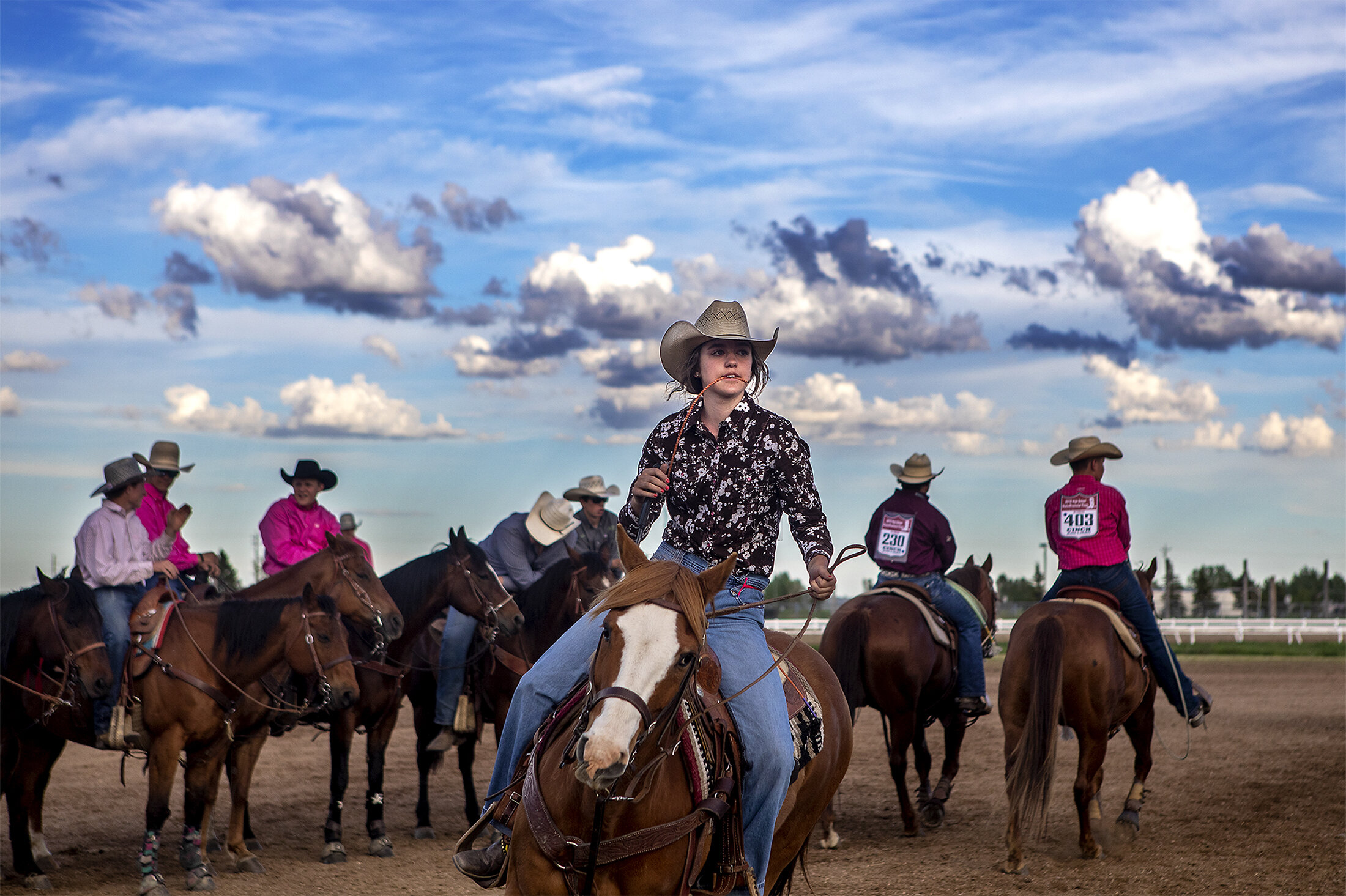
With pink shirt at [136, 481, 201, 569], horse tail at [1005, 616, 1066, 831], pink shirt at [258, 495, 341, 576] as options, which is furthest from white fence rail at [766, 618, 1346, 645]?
pink shirt at [136, 481, 201, 569]

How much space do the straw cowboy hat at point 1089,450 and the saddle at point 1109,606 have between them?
109cm

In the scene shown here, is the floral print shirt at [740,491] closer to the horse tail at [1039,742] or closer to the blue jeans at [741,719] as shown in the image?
the blue jeans at [741,719]

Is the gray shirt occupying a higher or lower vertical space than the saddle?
higher

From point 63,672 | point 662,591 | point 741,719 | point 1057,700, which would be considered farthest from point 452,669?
point 662,591

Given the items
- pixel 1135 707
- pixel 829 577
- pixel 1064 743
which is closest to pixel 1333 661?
pixel 1064 743

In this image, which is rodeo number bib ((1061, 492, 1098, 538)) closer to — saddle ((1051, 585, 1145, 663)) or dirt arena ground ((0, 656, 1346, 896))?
saddle ((1051, 585, 1145, 663))

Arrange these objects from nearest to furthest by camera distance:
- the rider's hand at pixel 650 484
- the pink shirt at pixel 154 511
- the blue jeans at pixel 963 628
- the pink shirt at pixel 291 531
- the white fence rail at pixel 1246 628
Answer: the rider's hand at pixel 650 484 < the pink shirt at pixel 154 511 < the blue jeans at pixel 963 628 < the pink shirt at pixel 291 531 < the white fence rail at pixel 1246 628

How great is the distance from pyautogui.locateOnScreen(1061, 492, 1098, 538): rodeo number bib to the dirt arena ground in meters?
2.55

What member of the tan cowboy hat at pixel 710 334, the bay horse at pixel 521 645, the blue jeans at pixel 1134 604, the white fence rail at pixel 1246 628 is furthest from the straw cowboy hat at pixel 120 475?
the white fence rail at pixel 1246 628

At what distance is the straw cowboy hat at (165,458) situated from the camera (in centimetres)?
953

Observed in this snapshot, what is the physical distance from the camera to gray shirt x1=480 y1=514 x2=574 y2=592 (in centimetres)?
1066

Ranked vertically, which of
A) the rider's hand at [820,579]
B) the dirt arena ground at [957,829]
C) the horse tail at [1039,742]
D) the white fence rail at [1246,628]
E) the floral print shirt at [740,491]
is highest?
the floral print shirt at [740,491]

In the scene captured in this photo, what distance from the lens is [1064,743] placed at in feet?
53.9

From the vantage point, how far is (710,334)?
4703mm
